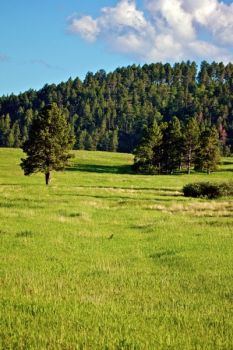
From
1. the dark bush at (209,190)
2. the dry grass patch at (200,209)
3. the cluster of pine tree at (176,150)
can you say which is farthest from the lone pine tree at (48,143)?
the cluster of pine tree at (176,150)

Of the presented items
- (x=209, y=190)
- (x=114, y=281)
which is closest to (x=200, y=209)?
(x=209, y=190)

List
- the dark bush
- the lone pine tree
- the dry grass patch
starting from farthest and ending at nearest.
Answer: the lone pine tree, the dark bush, the dry grass patch

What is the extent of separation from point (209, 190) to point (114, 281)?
35.7 metres

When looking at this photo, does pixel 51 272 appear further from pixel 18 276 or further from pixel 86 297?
pixel 86 297

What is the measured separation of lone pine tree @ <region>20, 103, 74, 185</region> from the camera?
189 feet

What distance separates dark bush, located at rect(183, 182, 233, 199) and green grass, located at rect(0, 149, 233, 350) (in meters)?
19.3

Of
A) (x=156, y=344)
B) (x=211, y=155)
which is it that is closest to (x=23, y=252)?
(x=156, y=344)

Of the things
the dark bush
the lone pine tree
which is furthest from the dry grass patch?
the lone pine tree

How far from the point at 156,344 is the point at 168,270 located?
20.9ft

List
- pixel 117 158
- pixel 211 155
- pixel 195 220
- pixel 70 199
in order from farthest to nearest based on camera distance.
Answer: pixel 117 158 → pixel 211 155 → pixel 70 199 → pixel 195 220

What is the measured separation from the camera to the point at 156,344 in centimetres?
752

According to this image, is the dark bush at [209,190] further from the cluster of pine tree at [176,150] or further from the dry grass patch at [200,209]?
the cluster of pine tree at [176,150]

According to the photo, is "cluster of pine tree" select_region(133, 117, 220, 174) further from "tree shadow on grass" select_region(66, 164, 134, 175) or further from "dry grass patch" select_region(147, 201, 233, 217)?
"dry grass patch" select_region(147, 201, 233, 217)

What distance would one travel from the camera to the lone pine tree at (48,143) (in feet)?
189
